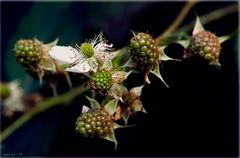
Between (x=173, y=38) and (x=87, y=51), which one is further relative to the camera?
(x=173, y=38)

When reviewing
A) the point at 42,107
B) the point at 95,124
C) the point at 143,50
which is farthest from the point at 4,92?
the point at 143,50

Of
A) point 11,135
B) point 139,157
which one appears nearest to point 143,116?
point 139,157

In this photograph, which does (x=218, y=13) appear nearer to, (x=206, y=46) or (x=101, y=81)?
(x=206, y=46)

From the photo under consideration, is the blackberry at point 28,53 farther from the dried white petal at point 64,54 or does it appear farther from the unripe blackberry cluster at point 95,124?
the unripe blackberry cluster at point 95,124

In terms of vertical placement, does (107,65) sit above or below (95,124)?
above

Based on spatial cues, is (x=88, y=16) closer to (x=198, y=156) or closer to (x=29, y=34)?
(x=29, y=34)

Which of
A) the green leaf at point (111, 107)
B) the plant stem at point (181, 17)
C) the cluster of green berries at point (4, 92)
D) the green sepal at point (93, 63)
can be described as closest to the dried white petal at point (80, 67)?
the green sepal at point (93, 63)

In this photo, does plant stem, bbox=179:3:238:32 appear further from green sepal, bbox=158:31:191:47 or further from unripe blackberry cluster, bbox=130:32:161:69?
unripe blackberry cluster, bbox=130:32:161:69

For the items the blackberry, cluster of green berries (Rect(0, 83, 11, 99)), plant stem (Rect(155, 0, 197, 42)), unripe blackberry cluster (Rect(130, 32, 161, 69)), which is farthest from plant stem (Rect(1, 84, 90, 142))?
unripe blackberry cluster (Rect(130, 32, 161, 69))
